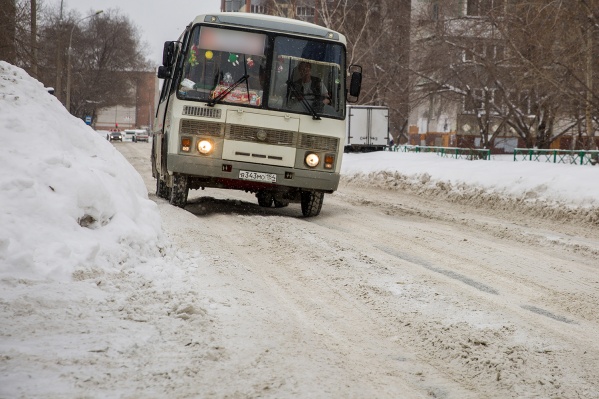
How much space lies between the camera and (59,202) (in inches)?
285

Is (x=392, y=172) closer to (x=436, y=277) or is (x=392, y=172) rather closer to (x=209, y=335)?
(x=436, y=277)

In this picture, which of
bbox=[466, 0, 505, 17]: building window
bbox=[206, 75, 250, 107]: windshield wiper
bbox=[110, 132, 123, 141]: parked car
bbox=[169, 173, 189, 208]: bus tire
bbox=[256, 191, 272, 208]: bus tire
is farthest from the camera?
bbox=[110, 132, 123, 141]: parked car

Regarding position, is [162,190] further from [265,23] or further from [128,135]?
[128,135]

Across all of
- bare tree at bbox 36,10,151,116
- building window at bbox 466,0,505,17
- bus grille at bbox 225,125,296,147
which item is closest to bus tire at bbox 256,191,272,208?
bus grille at bbox 225,125,296,147

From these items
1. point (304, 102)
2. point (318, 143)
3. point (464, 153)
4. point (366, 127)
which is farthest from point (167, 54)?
point (366, 127)

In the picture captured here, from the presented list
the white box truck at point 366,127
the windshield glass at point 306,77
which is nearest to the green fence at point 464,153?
the white box truck at point 366,127

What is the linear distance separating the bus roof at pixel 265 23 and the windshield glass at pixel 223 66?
0.16 m

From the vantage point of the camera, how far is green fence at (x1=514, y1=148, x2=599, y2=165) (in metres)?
24.0

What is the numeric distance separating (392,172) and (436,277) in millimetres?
17941

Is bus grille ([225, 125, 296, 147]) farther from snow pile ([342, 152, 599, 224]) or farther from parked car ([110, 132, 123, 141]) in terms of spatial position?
parked car ([110, 132, 123, 141])

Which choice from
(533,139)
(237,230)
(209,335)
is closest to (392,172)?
(533,139)

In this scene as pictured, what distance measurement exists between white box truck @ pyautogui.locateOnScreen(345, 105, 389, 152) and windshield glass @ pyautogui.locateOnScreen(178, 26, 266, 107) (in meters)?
33.4

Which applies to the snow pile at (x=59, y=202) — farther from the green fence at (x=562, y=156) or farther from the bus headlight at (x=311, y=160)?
the green fence at (x=562, y=156)

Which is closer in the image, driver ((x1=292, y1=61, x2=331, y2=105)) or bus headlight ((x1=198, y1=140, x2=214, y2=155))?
bus headlight ((x1=198, y1=140, x2=214, y2=155))
